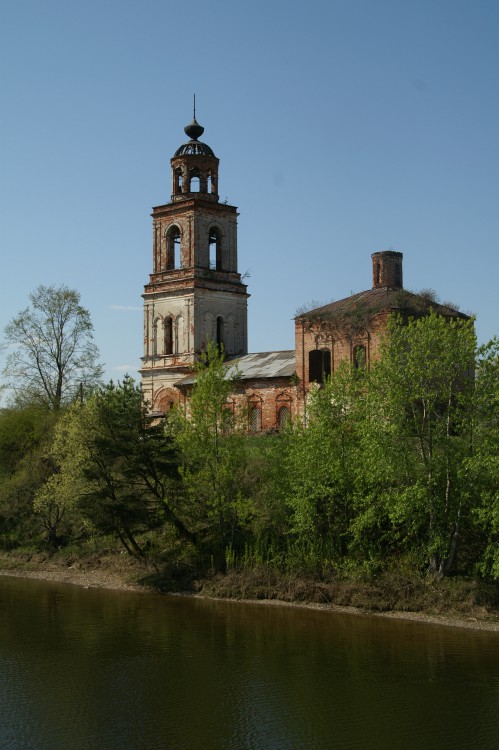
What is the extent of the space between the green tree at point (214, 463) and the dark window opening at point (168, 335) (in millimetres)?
16569

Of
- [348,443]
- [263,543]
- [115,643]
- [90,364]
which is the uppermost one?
[90,364]

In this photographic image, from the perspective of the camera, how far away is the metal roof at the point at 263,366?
4019 centimetres

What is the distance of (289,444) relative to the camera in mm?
27953

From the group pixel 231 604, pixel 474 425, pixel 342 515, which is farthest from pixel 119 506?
pixel 474 425

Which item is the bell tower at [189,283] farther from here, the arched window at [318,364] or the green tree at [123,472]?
the green tree at [123,472]

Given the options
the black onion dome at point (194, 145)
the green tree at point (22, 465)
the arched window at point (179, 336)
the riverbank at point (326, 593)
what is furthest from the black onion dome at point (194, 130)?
the riverbank at point (326, 593)

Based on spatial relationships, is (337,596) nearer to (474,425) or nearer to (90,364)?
(474,425)

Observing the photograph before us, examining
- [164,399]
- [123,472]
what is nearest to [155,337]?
[164,399]

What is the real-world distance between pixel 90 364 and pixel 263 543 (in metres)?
18.7

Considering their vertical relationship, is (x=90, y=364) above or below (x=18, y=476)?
above

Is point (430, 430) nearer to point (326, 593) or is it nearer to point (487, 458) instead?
point (487, 458)

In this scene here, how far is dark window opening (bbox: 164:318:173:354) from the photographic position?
46.0m

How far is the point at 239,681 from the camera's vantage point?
17625 millimetres

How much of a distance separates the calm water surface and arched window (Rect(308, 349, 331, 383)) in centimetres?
1461
